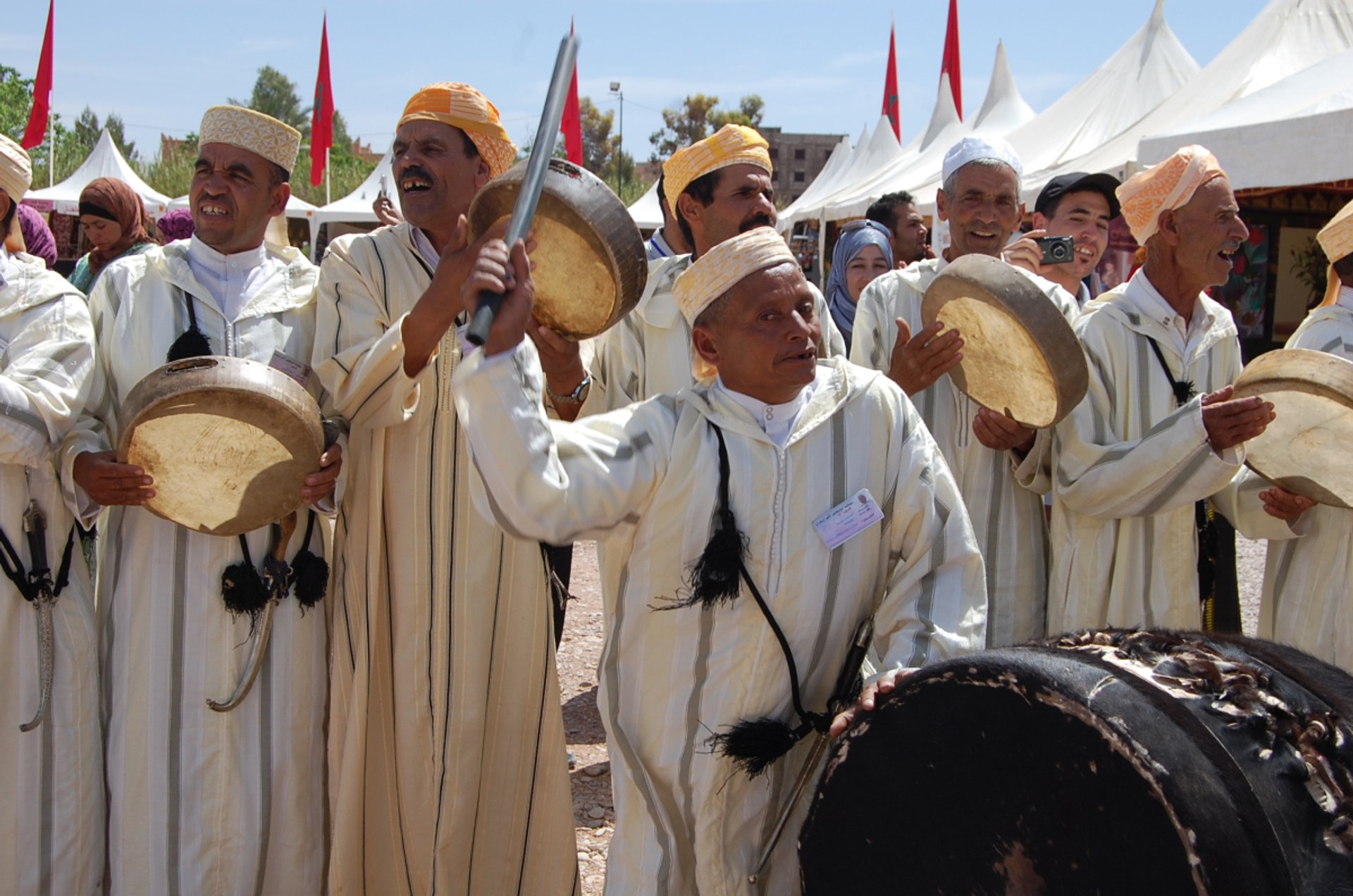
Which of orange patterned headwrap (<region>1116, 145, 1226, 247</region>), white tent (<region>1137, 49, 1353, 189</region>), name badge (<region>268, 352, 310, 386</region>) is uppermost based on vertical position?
white tent (<region>1137, 49, 1353, 189</region>)

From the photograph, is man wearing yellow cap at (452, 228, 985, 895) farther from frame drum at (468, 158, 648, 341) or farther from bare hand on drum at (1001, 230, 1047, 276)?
bare hand on drum at (1001, 230, 1047, 276)

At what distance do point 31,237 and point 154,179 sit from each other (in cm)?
3136

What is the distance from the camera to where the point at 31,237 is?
586 centimetres

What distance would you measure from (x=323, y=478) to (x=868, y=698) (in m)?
1.57

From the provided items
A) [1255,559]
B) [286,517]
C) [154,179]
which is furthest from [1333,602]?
[154,179]

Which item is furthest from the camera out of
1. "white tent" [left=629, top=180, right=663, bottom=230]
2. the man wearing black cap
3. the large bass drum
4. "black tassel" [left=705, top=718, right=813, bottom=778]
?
"white tent" [left=629, top=180, right=663, bottom=230]

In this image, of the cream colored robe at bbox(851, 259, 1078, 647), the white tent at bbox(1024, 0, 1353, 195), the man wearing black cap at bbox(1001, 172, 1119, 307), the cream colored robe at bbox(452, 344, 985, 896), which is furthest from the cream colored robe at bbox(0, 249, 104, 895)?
the white tent at bbox(1024, 0, 1353, 195)

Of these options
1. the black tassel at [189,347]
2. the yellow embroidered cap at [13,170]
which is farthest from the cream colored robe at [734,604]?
the yellow embroidered cap at [13,170]

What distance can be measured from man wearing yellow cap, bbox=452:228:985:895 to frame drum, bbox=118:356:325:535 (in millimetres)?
962

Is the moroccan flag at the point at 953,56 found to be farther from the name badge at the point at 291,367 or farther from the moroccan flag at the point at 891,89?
the name badge at the point at 291,367

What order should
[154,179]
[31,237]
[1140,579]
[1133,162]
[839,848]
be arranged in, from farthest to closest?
[154,179] < [1133,162] < [31,237] < [1140,579] < [839,848]

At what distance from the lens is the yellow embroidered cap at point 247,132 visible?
129 inches

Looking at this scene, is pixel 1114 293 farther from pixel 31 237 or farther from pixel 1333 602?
pixel 31 237

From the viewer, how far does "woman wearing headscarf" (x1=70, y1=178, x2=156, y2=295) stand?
6.07 m
